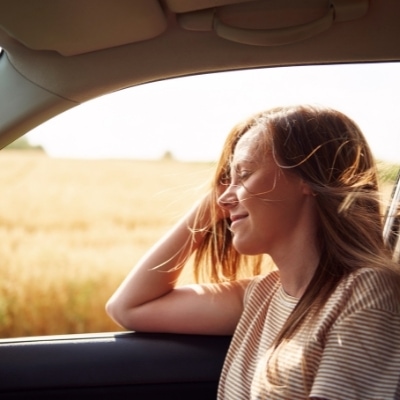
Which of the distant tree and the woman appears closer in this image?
the woman

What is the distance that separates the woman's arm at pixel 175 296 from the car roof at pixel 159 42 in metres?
0.42

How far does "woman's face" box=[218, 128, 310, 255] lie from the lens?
1882 mm

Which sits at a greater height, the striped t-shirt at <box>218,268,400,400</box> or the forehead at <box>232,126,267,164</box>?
the forehead at <box>232,126,267,164</box>

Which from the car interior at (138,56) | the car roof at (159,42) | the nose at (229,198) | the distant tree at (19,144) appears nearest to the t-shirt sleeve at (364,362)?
the nose at (229,198)

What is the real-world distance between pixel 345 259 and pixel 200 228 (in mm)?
495

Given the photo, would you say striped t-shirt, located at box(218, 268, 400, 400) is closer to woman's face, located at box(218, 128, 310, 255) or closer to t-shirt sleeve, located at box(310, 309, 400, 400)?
t-shirt sleeve, located at box(310, 309, 400, 400)

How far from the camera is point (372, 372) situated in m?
1.64

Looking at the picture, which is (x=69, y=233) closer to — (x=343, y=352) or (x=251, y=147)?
(x=251, y=147)

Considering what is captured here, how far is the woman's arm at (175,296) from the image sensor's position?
2160mm

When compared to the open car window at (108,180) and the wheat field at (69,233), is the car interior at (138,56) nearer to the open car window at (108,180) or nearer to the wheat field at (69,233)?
the open car window at (108,180)

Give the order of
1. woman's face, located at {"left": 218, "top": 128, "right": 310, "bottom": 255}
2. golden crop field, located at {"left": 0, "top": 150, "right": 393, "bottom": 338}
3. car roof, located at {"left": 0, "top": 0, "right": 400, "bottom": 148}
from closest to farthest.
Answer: car roof, located at {"left": 0, "top": 0, "right": 400, "bottom": 148} < woman's face, located at {"left": 218, "top": 128, "right": 310, "bottom": 255} < golden crop field, located at {"left": 0, "top": 150, "right": 393, "bottom": 338}

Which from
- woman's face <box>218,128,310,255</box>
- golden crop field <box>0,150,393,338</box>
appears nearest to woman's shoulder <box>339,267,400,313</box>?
woman's face <box>218,128,310,255</box>

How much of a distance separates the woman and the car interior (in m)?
0.13

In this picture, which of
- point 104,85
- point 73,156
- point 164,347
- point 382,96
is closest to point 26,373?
point 164,347
